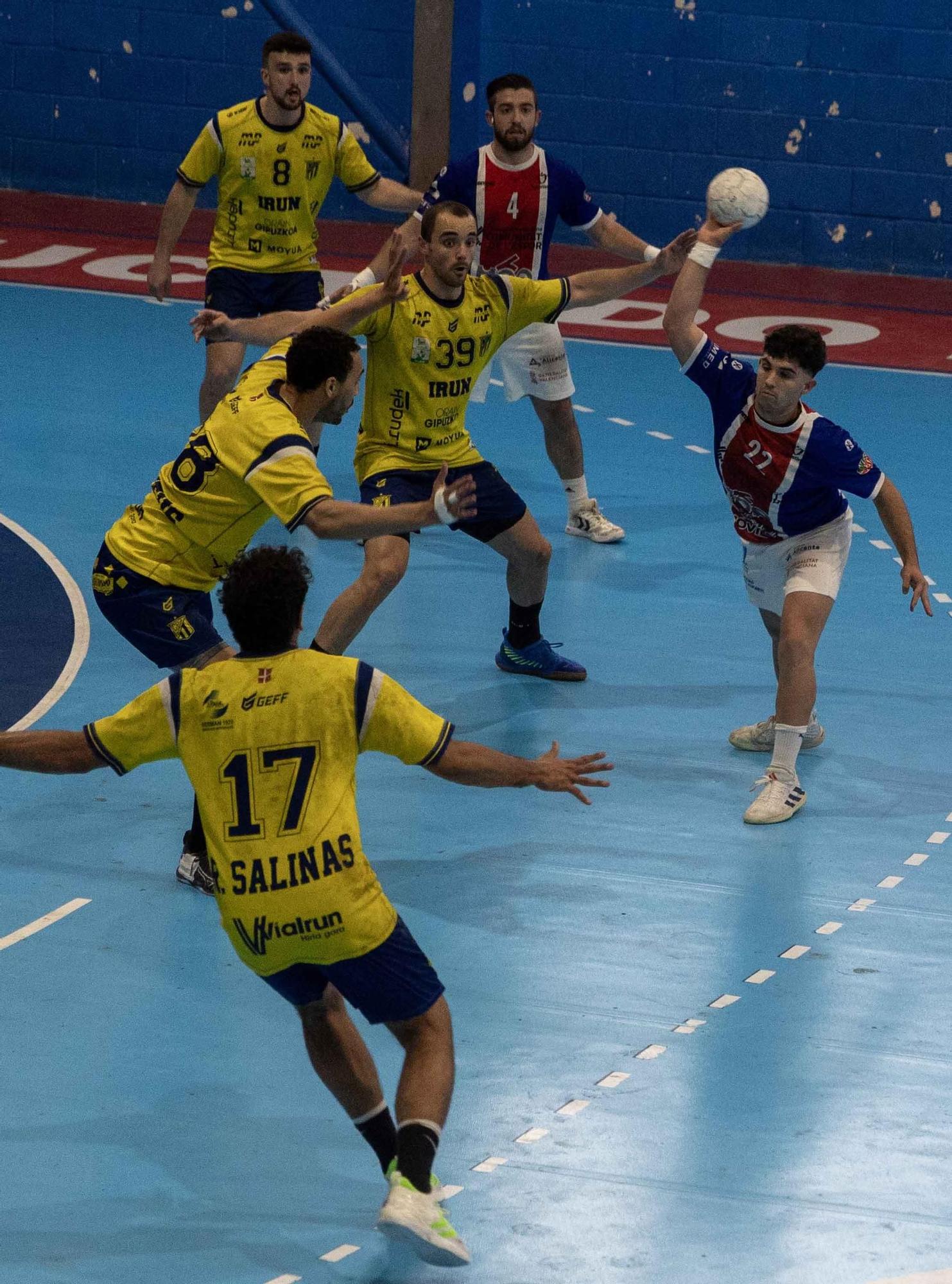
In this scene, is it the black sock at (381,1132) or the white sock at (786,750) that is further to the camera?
the white sock at (786,750)

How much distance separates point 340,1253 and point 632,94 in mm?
13430

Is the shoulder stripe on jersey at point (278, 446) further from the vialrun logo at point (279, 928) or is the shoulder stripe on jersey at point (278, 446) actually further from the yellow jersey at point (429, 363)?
the vialrun logo at point (279, 928)

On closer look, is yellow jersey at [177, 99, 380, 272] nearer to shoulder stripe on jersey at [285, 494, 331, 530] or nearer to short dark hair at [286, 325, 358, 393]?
short dark hair at [286, 325, 358, 393]

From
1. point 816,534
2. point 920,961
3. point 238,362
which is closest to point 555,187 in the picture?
point 238,362

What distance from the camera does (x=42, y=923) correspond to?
6.35 metres

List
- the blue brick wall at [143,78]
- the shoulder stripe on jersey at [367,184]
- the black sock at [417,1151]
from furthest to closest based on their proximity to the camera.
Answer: the blue brick wall at [143,78]
the shoulder stripe on jersey at [367,184]
the black sock at [417,1151]

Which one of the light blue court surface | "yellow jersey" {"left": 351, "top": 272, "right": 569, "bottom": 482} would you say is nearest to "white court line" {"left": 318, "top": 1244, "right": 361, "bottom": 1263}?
the light blue court surface

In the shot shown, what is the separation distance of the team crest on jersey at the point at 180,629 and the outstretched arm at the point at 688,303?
2.30 m

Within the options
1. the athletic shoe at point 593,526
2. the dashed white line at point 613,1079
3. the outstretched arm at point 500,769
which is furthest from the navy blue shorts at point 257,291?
the outstretched arm at point 500,769

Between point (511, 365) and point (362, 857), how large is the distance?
19.3 feet

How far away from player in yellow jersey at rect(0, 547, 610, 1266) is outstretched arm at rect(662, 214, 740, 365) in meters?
3.43

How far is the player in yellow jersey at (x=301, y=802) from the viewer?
4.58m

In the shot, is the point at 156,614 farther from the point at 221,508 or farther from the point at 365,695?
the point at 365,695

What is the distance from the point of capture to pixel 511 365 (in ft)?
33.5
